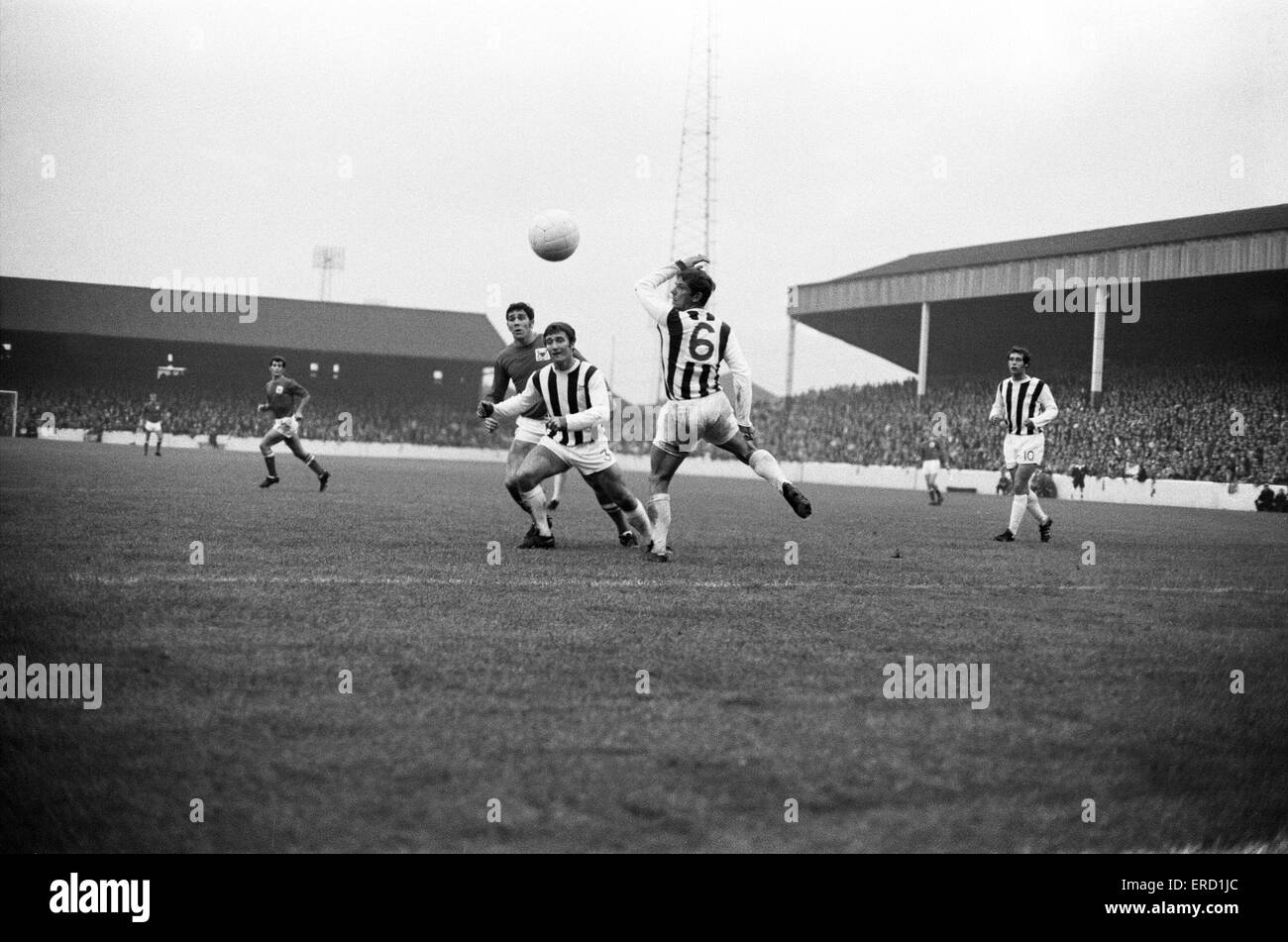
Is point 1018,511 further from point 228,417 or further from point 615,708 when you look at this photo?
point 228,417

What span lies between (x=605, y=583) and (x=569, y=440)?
8.43ft

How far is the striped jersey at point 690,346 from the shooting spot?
31.2 feet

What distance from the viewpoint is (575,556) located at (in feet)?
31.6

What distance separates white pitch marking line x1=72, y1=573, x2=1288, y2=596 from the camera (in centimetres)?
707

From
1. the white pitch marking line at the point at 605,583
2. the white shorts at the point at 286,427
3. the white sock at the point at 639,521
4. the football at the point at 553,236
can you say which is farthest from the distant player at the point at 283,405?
the white pitch marking line at the point at 605,583

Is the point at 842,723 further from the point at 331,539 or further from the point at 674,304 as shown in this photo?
the point at 331,539

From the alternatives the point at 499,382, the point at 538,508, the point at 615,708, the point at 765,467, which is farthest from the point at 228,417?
the point at 615,708

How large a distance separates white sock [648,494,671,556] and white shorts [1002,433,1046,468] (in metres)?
5.85

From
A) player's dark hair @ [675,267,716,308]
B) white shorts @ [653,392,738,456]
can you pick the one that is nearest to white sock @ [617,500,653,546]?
white shorts @ [653,392,738,456]

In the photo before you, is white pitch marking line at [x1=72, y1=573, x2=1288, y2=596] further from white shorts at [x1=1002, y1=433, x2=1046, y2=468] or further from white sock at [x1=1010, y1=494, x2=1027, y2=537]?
white shorts at [x1=1002, y1=433, x2=1046, y2=468]

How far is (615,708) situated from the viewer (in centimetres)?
409

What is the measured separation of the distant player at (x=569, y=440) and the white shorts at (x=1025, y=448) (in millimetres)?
5686
